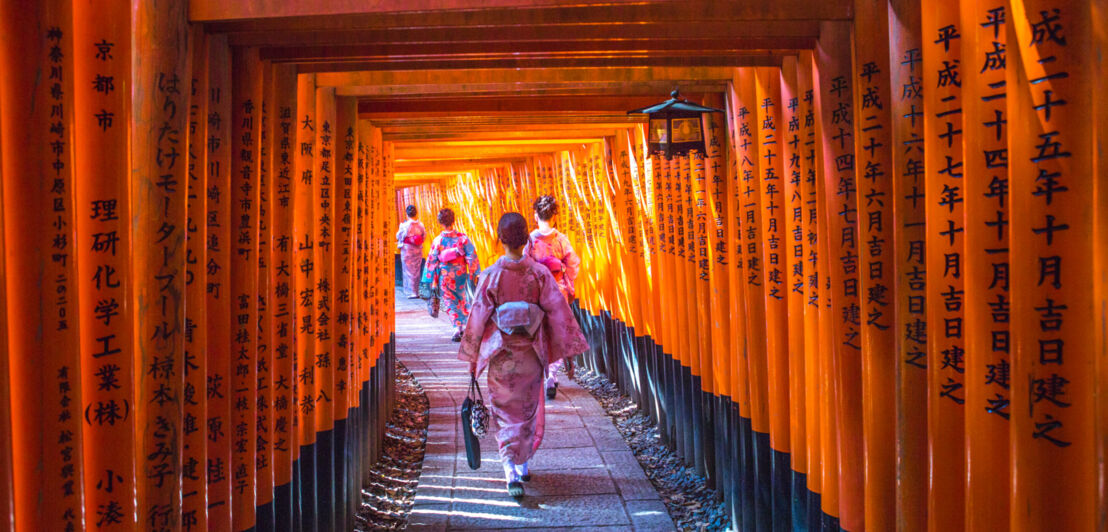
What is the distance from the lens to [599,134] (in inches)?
376

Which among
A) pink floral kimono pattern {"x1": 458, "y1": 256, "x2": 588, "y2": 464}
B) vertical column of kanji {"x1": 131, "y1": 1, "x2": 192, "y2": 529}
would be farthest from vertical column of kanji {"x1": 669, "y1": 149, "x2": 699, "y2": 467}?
vertical column of kanji {"x1": 131, "y1": 1, "x2": 192, "y2": 529}

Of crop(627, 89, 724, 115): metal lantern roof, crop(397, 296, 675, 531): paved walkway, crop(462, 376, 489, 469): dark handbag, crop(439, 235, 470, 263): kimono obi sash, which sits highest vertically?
crop(627, 89, 724, 115): metal lantern roof

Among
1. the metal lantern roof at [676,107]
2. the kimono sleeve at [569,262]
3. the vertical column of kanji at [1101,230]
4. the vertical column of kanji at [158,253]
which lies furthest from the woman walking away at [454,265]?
the vertical column of kanji at [1101,230]

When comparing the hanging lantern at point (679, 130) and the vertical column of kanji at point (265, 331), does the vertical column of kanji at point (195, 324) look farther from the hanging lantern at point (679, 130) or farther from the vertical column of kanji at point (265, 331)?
the hanging lantern at point (679, 130)

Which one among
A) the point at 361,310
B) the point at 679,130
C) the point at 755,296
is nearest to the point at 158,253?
the point at 755,296

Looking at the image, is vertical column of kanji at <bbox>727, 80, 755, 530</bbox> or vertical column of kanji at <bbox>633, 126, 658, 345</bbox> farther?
vertical column of kanji at <bbox>633, 126, 658, 345</bbox>

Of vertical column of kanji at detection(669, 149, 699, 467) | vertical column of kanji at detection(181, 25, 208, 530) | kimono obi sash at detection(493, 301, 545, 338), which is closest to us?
vertical column of kanji at detection(181, 25, 208, 530)

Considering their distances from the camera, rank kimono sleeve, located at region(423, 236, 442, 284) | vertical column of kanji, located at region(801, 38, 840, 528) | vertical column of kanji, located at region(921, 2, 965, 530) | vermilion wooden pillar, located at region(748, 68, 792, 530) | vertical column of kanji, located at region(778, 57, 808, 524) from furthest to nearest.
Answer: kimono sleeve, located at region(423, 236, 442, 284) → vermilion wooden pillar, located at region(748, 68, 792, 530) → vertical column of kanji, located at region(778, 57, 808, 524) → vertical column of kanji, located at region(801, 38, 840, 528) → vertical column of kanji, located at region(921, 2, 965, 530)

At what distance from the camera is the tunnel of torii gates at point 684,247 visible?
2049 mm

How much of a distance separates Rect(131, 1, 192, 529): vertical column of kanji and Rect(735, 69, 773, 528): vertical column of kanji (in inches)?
119

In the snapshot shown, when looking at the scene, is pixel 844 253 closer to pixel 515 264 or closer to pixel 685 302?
pixel 515 264

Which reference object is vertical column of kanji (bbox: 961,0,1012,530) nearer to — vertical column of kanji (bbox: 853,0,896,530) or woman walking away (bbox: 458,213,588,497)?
vertical column of kanji (bbox: 853,0,896,530)

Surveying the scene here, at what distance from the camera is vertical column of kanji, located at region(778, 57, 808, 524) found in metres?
4.12

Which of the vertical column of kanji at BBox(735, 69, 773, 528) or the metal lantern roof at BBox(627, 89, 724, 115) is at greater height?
the metal lantern roof at BBox(627, 89, 724, 115)
